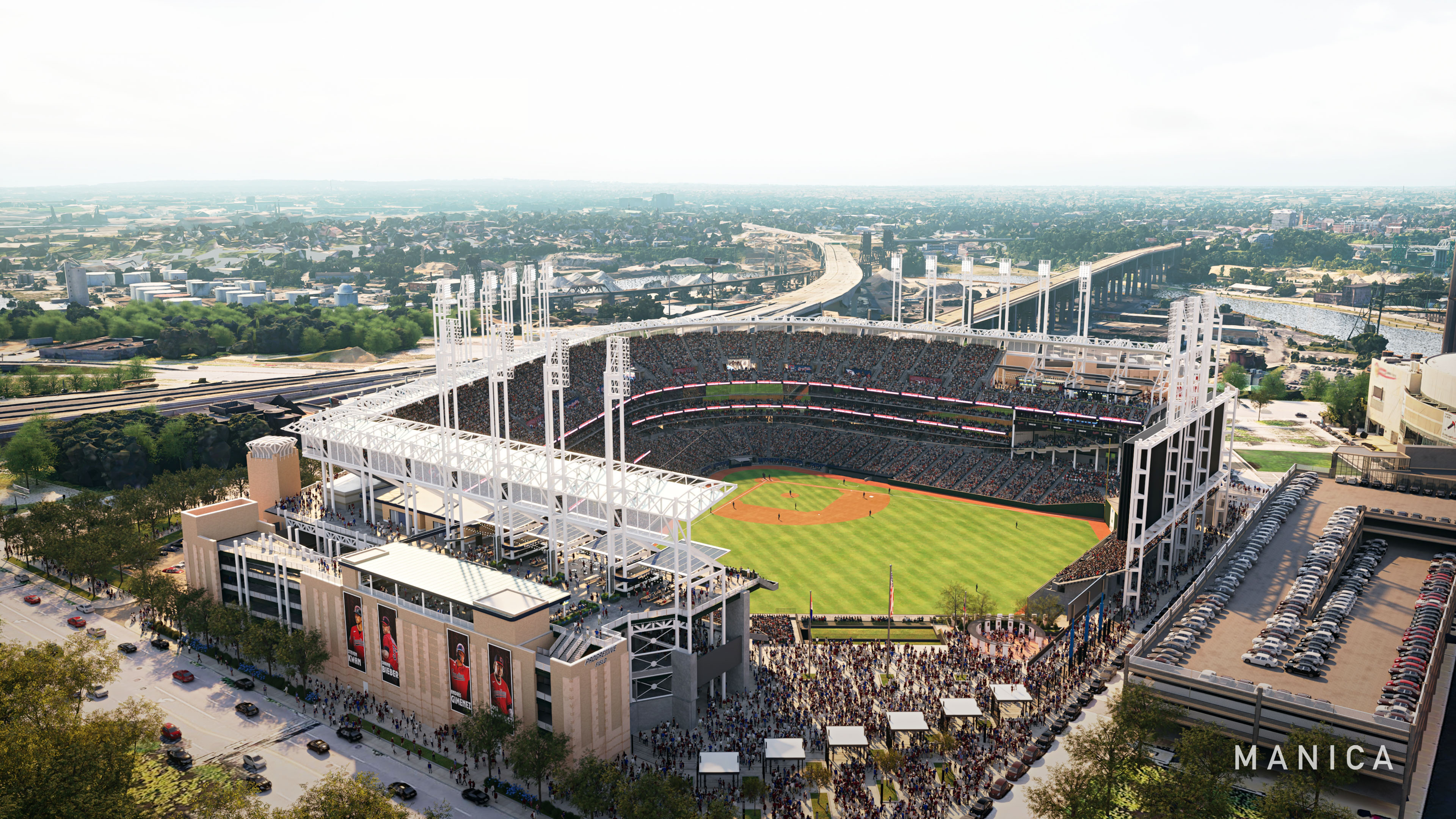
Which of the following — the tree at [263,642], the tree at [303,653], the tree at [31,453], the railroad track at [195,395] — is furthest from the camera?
the railroad track at [195,395]

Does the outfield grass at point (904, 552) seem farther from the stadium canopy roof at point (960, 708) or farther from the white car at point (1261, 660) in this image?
the white car at point (1261, 660)

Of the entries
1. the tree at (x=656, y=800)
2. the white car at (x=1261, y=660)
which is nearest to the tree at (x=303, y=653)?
the tree at (x=656, y=800)

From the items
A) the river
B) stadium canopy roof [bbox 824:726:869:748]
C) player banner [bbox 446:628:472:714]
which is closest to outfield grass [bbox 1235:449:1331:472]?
stadium canopy roof [bbox 824:726:869:748]

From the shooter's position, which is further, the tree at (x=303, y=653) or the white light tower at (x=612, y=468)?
the tree at (x=303, y=653)

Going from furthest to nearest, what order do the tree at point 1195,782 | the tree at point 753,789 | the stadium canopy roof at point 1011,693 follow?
1. the stadium canopy roof at point 1011,693
2. the tree at point 753,789
3. the tree at point 1195,782

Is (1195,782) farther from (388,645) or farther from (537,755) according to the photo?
(388,645)

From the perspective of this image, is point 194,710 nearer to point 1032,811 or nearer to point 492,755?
point 492,755

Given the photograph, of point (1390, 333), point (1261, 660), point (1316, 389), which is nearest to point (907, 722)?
point (1261, 660)
